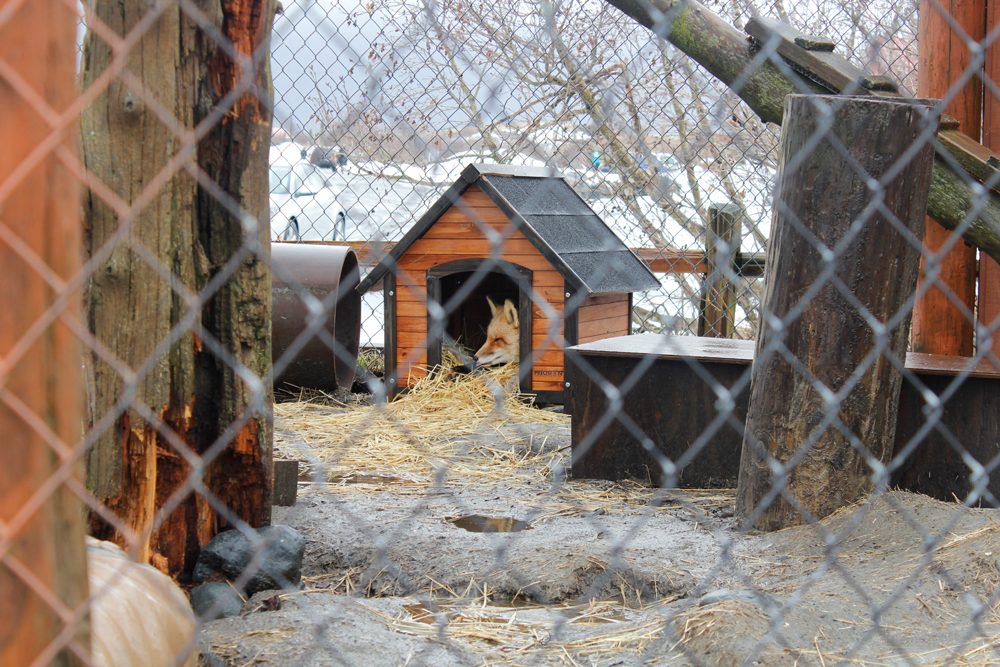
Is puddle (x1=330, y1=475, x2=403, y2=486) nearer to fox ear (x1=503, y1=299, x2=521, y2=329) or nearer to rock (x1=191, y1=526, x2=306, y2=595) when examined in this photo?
rock (x1=191, y1=526, x2=306, y2=595)

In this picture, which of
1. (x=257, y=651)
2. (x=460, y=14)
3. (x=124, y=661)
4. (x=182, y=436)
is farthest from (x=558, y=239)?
(x=124, y=661)

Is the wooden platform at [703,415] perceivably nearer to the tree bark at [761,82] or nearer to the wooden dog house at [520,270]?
the tree bark at [761,82]

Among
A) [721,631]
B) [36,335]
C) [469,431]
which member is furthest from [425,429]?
[36,335]

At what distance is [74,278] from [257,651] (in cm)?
110

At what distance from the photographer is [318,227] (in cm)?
592

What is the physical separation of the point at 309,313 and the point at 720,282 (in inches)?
106

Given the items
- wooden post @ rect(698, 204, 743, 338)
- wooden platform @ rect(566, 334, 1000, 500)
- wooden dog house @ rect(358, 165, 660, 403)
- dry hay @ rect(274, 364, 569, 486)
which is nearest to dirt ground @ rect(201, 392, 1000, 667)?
wooden platform @ rect(566, 334, 1000, 500)

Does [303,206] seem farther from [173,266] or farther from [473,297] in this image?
[173,266]

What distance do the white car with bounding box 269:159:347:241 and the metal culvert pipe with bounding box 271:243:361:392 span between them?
1.67ft

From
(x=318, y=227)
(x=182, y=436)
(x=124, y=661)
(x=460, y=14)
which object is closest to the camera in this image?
(x=124, y=661)

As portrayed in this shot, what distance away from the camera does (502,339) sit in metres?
5.14

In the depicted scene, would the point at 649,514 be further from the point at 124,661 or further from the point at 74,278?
the point at 74,278

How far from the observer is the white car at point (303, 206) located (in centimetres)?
566

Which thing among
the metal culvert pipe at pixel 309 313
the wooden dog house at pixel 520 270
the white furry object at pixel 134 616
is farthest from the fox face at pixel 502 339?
the white furry object at pixel 134 616
